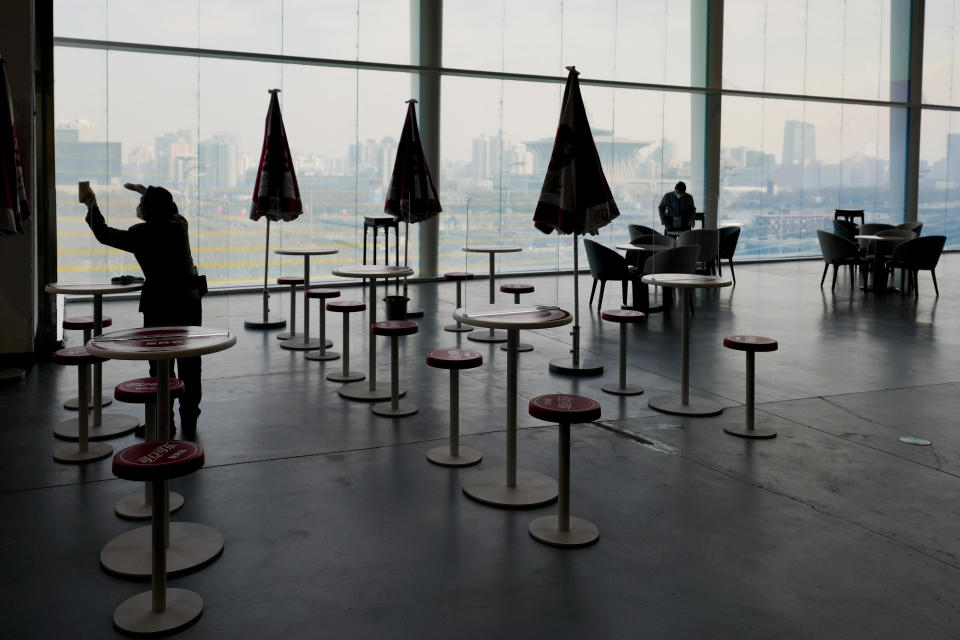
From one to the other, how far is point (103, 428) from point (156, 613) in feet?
8.10

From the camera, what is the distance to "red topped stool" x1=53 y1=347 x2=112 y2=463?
4523 millimetres

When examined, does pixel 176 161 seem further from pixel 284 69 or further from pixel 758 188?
pixel 758 188

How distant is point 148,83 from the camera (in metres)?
11.2

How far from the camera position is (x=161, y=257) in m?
4.86

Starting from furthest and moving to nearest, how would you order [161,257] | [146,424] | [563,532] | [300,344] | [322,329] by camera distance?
[300,344]
[322,329]
[161,257]
[146,424]
[563,532]

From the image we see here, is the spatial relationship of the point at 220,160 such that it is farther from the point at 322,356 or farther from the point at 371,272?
the point at 371,272

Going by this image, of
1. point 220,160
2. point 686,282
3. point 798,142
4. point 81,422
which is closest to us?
point 81,422

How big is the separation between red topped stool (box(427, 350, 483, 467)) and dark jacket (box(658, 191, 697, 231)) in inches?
318

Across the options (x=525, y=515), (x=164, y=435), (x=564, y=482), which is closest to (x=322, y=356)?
(x=164, y=435)

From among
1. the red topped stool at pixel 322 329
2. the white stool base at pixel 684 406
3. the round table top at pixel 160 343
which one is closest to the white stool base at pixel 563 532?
the round table top at pixel 160 343

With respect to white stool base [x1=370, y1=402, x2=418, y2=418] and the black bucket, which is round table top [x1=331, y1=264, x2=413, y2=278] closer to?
white stool base [x1=370, y1=402, x2=418, y2=418]

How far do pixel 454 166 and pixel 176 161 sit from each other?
4.12 m

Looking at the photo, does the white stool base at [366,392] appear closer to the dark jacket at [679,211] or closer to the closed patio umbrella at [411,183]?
the closed patio umbrella at [411,183]

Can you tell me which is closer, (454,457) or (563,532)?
(563,532)
